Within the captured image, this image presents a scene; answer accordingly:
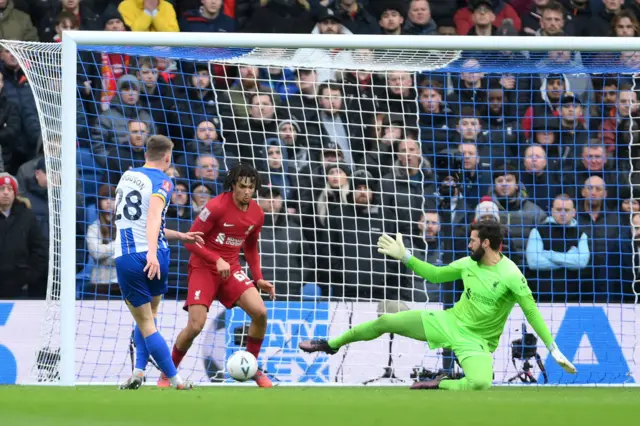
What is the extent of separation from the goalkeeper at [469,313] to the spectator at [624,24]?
14.4 ft

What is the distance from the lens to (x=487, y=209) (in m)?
11.8

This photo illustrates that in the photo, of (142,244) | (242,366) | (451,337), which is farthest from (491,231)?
(142,244)

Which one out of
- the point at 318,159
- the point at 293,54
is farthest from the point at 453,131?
the point at 293,54

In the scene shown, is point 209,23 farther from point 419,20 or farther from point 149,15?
point 419,20

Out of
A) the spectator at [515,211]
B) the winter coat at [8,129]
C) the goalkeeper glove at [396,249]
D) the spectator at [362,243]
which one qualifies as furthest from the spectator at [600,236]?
the winter coat at [8,129]

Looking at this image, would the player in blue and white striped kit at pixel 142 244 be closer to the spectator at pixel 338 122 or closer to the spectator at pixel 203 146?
the spectator at pixel 203 146

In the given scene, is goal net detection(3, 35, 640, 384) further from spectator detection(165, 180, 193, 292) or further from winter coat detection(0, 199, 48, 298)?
winter coat detection(0, 199, 48, 298)

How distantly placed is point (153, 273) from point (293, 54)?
3.10 m

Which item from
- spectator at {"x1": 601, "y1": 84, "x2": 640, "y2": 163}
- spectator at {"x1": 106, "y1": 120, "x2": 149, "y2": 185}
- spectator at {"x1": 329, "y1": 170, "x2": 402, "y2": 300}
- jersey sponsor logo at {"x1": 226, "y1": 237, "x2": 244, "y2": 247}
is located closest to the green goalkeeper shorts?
spectator at {"x1": 329, "y1": 170, "x2": 402, "y2": 300}

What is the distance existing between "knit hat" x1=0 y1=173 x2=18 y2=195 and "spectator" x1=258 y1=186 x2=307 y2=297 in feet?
7.63

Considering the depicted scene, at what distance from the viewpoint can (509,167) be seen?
12133mm

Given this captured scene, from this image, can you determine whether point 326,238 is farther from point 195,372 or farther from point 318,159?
point 195,372

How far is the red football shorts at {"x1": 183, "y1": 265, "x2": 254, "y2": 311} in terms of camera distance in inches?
398

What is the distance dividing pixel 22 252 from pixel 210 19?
3594 mm
